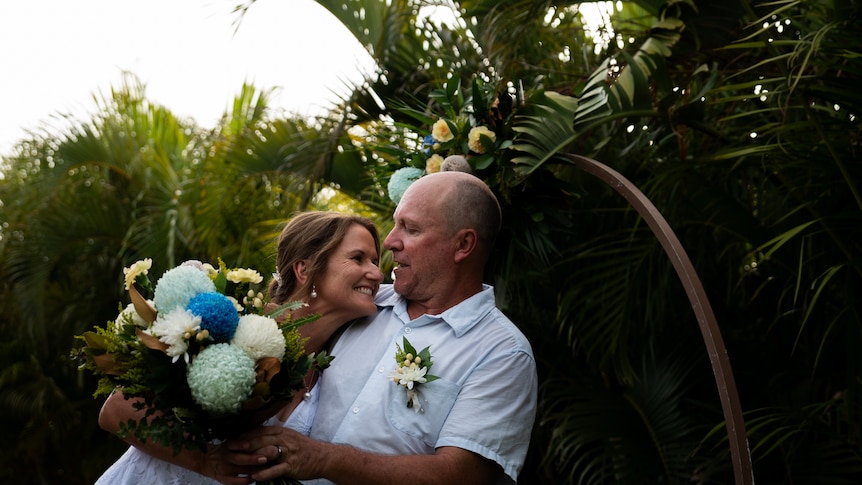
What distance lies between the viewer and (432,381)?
3137 mm

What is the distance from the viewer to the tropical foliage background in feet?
12.5

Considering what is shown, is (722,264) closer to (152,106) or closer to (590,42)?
(590,42)

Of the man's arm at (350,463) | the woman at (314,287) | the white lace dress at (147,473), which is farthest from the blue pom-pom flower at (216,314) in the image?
the white lace dress at (147,473)

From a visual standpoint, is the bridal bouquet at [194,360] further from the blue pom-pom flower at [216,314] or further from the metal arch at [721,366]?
the metal arch at [721,366]

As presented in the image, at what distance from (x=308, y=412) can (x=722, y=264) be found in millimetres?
3144

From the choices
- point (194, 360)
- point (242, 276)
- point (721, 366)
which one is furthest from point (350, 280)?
point (721, 366)

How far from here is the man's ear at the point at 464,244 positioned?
3.42m

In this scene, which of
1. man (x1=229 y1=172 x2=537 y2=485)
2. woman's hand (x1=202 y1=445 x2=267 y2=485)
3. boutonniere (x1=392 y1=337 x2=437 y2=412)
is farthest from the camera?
boutonniere (x1=392 y1=337 x2=437 y2=412)

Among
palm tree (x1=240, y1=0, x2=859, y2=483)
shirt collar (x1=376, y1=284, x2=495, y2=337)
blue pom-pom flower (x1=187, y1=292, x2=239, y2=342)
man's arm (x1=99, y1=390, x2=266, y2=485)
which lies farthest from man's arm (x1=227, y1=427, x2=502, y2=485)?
palm tree (x1=240, y1=0, x2=859, y2=483)

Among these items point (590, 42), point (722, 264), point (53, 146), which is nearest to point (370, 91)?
point (590, 42)

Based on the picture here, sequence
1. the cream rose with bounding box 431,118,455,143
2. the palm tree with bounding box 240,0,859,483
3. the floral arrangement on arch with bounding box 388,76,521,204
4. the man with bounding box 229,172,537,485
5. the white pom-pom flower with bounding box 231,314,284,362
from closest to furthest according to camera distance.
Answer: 1. the white pom-pom flower with bounding box 231,314,284,362
2. the man with bounding box 229,172,537,485
3. the palm tree with bounding box 240,0,859,483
4. the floral arrangement on arch with bounding box 388,76,521,204
5. the cream rose with bounding box 431,118,455,143

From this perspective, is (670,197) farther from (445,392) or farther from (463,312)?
(445,392)

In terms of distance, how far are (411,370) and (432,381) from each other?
9 cm

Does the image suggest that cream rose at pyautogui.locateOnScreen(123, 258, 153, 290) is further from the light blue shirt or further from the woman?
the light blue shirt
